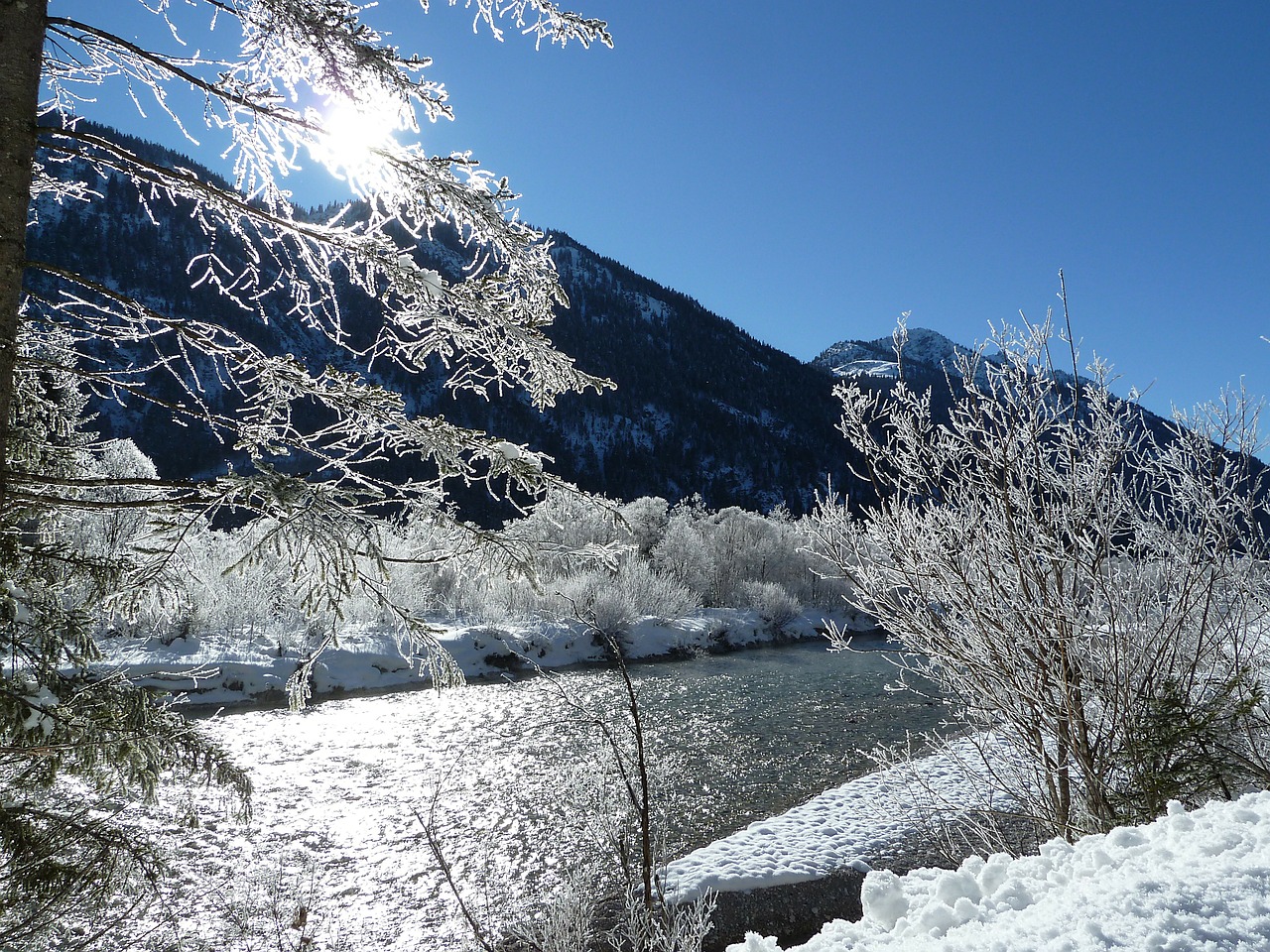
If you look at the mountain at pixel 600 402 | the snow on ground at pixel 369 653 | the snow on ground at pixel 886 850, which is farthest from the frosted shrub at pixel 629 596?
the mountain at pixel 600 402

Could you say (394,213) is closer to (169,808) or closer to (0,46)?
(0,46)

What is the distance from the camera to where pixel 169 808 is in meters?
11.1

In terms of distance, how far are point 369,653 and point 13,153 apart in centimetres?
2220

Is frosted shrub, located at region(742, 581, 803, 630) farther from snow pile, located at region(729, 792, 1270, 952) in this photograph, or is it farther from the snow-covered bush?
snow pile, located at region(729, 792, 1270, 952)

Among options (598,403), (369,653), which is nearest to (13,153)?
(369,653)

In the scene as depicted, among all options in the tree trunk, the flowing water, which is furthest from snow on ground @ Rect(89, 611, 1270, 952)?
the tree trunk

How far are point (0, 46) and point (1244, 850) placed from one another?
5.30 metres

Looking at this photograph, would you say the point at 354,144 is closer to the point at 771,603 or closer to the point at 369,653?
the point at 369,653

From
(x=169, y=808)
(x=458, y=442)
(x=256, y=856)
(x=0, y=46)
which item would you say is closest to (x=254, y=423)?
(x=458, y=442)

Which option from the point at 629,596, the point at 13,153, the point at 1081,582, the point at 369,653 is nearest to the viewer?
the point at 13,153

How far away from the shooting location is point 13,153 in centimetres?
255

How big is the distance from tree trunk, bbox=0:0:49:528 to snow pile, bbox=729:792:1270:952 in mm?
3602

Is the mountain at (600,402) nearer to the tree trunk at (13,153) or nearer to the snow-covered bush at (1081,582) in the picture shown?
the snow-covered bush at (1081,582)

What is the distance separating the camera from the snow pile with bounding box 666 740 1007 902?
9227mm
